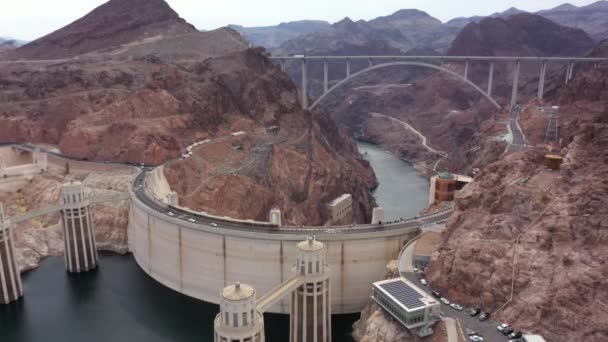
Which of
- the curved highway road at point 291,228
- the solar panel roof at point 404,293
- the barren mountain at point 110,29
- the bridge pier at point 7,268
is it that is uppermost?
the barren mountain at point 110,29

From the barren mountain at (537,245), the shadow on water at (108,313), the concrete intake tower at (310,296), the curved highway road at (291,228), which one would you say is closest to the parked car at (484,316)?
the barren mountain at (537,245)

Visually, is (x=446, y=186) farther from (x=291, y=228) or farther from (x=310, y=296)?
(x=310, y=296)

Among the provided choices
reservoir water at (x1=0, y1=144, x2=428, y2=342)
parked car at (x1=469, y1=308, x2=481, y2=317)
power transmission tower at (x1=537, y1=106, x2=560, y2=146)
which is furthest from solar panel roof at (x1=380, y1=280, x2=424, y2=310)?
power transmission tower at (x1=537, y1=106, x2=560, y2=146)

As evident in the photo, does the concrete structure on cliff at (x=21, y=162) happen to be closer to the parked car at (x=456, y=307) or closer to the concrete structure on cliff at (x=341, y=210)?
the concrete structure on cliff at (x=341, y=210)

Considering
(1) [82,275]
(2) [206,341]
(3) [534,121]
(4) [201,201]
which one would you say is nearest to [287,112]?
(4) [201,201]

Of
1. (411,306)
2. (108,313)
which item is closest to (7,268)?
(108,313)

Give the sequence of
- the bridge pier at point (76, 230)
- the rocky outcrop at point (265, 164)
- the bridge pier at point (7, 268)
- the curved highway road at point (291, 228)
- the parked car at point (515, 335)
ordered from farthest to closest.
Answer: the rocky outcrop at point (265, 164) < the bridge pier at point (76, 230) < the curved highway road at point (291, 228) < the bridge pier at point (7, 268) < the parked car at point (515, 335)

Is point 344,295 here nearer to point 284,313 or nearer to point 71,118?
point 284,313
